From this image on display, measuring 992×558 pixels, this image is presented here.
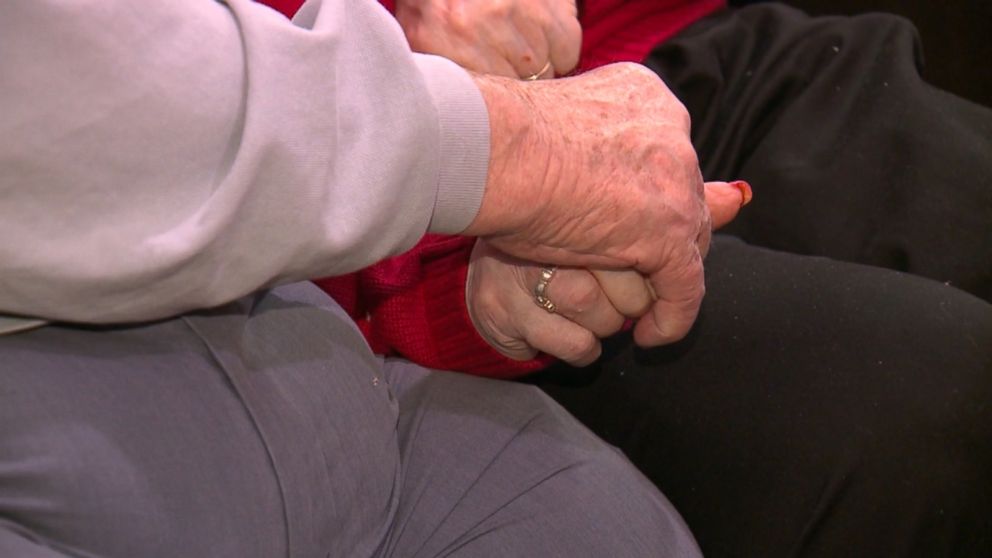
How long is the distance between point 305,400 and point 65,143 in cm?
23

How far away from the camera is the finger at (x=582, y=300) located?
807 millimetres

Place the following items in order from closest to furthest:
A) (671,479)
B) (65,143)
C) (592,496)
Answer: (65,143) < (592,496) < (671,479)

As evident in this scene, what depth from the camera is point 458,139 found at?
65cm

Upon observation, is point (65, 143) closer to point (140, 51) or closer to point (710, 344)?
point (140, 51)

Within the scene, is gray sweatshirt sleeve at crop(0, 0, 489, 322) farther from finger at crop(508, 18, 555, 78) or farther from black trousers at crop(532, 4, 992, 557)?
black trousers at crop(532, 4, 992, 557)

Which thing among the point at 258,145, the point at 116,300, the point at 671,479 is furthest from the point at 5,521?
the point at 671,479

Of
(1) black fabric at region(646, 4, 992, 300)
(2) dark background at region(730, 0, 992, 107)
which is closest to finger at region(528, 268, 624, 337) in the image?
(1) black fabric at region(646, 4, 992, 300)

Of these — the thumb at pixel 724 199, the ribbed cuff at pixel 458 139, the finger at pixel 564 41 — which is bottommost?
the thumb at pixel 724 199

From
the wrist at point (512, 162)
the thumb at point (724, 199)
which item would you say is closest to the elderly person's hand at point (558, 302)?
the thumb at point (724, 199)

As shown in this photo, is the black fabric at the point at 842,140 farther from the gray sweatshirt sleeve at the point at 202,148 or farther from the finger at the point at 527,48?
the gray sweatshirt sleeve at the point at 202,148

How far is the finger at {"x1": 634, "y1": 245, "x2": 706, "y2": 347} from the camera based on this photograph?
0.78 metres

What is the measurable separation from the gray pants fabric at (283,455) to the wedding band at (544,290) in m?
0.08

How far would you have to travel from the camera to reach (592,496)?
766 millimetres

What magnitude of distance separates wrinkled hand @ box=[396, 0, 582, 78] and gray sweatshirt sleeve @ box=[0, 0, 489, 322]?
7.6 inches
